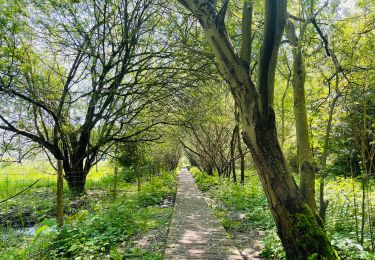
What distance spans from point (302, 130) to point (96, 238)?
399cm

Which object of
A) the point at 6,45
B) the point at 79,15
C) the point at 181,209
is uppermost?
the point at 79,15

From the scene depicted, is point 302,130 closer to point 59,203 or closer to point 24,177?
point 59,203

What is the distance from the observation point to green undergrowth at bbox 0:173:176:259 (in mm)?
4277

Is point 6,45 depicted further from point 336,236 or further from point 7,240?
point 336,236

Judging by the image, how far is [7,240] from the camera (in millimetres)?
4758

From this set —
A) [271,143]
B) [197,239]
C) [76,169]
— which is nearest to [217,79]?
[197,239]

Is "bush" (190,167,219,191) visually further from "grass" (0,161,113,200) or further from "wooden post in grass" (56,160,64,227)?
"wooden post in grass" (56,160,64,227)

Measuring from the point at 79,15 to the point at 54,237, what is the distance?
6.13m

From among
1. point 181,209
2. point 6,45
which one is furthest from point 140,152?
point 6,45

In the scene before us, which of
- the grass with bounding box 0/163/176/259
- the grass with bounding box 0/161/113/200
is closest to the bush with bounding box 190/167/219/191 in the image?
the grass with bounding box 0/161/113/200

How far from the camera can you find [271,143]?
11.6ft

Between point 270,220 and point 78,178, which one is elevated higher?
point 78,178

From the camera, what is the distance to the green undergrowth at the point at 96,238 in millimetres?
4277

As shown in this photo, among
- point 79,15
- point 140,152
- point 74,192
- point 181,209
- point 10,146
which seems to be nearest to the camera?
point 79,15
